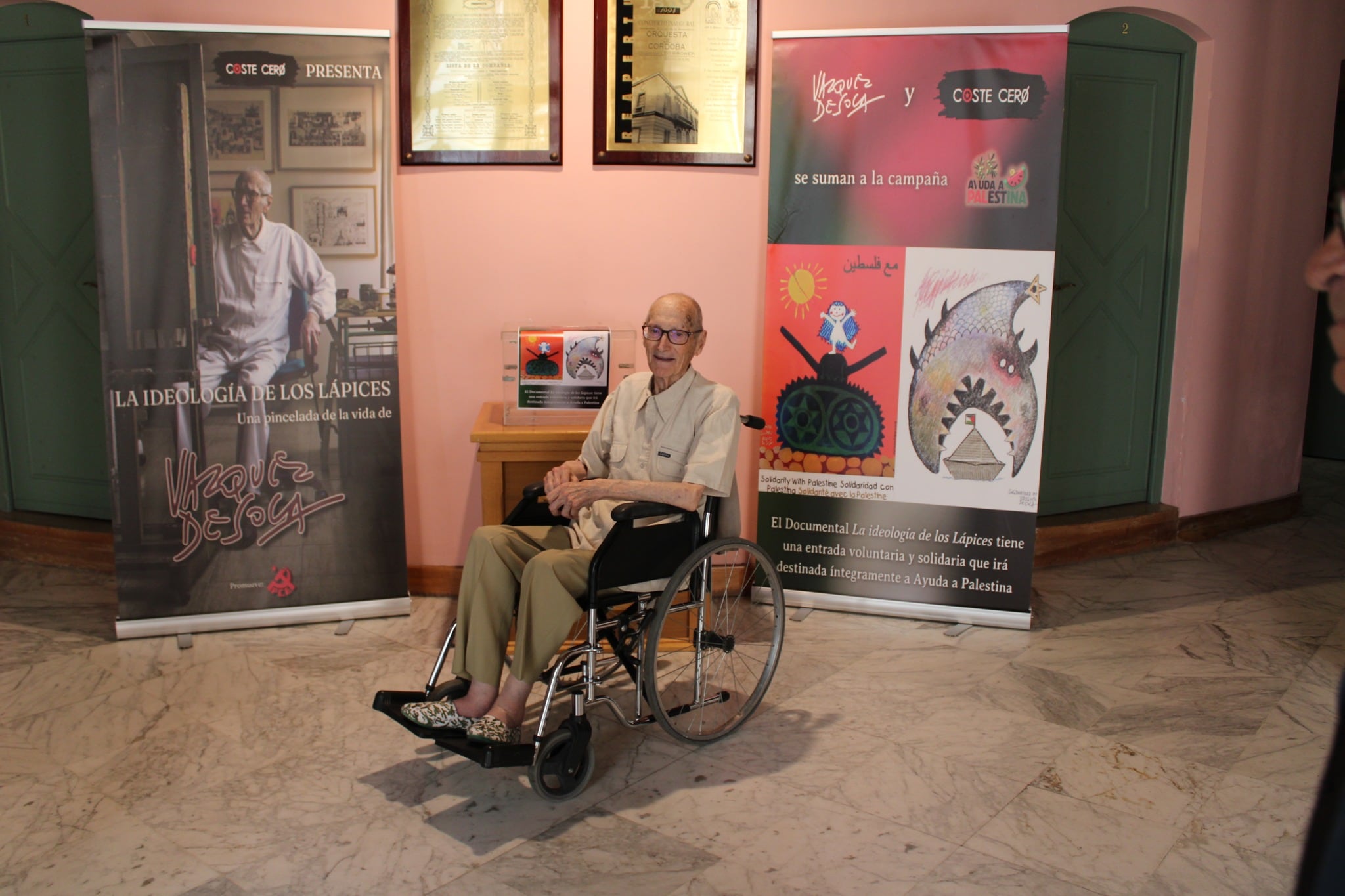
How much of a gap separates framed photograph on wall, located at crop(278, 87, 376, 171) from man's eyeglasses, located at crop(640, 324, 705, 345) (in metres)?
1.41

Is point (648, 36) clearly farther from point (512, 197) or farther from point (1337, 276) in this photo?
point (1337, 276)

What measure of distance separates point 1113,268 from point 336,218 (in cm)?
341

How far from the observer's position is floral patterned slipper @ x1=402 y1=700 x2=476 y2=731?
2.73 m

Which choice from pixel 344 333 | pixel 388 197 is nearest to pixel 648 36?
pixel 388 197

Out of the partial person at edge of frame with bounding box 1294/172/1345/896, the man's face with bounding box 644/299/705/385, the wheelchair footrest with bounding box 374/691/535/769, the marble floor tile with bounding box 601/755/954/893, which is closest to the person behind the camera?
the partial person at edge of frame with bounding box 1294/172/1345/896

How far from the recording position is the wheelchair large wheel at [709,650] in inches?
112

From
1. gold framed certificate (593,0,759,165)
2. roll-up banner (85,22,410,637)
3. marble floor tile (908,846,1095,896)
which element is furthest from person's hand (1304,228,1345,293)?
roll-up banner (85,22,410,637)

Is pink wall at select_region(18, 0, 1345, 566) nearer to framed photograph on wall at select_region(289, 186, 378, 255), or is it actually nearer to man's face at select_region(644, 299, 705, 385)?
framed photograph on wall at select_region(289, 186, 378, 255)

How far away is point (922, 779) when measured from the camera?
9.58 feet

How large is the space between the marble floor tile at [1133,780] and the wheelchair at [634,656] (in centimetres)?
85

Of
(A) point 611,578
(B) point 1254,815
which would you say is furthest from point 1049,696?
(A) point 611,578

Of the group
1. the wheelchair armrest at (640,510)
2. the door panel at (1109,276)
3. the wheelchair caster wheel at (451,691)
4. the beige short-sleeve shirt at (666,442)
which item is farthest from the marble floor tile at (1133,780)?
the door panel at (1109,276)

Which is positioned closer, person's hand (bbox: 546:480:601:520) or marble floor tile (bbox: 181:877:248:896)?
marble floor tile (bbox: 181:877:248:896)

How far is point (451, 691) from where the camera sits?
2.96m
